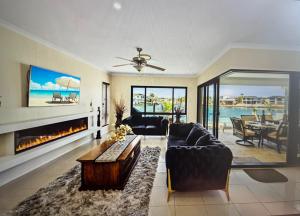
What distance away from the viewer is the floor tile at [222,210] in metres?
2.00

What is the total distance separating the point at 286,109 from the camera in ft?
12.1

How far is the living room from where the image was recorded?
2.14 m

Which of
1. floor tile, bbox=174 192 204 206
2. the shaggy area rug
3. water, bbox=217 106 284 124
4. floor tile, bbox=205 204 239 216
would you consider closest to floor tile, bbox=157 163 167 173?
the shaggy area rug

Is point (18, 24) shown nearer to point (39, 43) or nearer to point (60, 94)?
point (39, 43)

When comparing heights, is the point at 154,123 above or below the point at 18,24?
below

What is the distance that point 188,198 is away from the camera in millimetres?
2287

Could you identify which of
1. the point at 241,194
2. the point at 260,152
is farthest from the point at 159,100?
the point at 241,194

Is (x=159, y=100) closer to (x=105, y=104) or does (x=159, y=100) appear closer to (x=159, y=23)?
(x=105, y=104)

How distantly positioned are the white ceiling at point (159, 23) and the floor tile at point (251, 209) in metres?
2.70

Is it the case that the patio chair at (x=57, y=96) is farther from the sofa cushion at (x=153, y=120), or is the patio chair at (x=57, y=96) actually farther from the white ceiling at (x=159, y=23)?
the sofa cushion at (x=153, y=120)

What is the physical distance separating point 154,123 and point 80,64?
338 cm

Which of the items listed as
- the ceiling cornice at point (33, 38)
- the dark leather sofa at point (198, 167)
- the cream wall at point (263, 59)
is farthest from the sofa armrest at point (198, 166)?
the ceiling cornice at point (33, 38)

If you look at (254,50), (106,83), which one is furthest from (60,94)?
(254,50)

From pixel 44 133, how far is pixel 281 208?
438 centimetres
